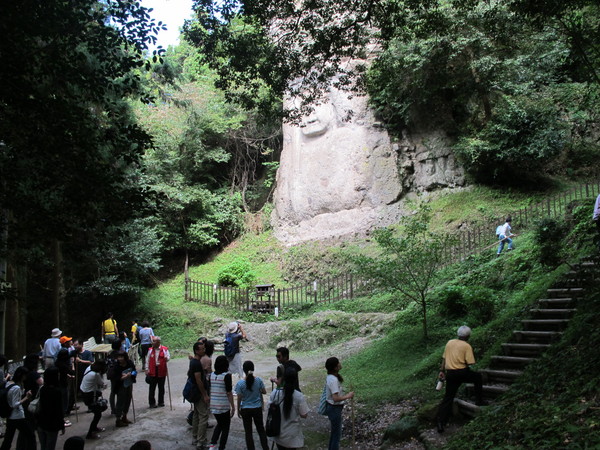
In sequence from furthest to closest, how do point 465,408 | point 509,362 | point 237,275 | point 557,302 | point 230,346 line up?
point 237,275, point 230,346, point 557,302, point 509,362, point 465,408

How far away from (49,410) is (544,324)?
→ 7.85 meters

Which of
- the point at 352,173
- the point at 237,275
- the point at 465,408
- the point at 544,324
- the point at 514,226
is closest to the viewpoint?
the point at 465,408

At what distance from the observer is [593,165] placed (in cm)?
2041

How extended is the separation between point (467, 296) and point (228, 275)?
1393cm

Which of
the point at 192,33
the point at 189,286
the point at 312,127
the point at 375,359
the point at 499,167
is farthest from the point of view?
the point at 312,127

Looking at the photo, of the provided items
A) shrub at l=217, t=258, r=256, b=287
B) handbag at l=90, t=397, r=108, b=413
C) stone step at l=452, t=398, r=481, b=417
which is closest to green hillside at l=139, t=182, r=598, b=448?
stone step at l=452, t=398, r=481, b=417

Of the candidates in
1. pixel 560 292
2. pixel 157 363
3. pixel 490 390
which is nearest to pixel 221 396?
pixel 157 363

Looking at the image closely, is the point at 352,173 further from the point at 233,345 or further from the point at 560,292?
the point at 560,292

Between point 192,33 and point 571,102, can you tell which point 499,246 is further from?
point 192,33

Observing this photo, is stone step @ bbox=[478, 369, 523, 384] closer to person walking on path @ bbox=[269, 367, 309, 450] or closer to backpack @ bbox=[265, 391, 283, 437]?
person walking on path @ bbox=[269, 367, 309, 450]

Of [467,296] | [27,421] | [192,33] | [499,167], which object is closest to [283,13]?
[192,33]

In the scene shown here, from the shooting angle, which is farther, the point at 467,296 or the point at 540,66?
the point at 540,66

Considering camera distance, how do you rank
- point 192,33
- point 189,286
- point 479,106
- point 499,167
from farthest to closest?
point 189,286, point 479,106, point 499,167, point 192,33

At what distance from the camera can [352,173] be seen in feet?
81.3
